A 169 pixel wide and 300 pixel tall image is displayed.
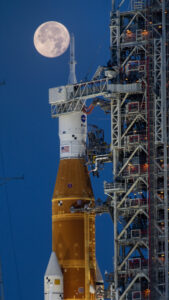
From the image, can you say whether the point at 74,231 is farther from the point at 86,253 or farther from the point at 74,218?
the point at 86,253

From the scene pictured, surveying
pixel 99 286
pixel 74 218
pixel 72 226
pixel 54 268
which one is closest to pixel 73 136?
pixel 74 218

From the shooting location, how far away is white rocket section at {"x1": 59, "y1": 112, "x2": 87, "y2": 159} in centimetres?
11712

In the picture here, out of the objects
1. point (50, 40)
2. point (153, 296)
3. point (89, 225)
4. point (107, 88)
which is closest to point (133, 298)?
point (153, 296)

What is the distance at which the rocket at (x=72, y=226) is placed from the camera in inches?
4491

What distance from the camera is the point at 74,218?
115438 mm

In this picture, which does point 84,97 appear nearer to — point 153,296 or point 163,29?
point 163,29

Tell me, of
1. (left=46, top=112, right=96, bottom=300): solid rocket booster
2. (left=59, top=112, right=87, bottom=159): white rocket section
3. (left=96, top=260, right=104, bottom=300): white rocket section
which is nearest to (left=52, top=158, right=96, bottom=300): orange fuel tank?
(left=46, top=112, right=96, bottom=300): solid rocket booster

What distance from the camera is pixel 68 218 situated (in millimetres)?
115500

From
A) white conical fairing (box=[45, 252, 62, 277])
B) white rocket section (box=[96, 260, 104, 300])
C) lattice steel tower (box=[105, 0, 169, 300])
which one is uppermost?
lattice steel tower (box=[105, 0, 169, 300])

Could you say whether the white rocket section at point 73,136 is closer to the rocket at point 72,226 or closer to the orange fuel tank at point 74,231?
the rocket at point 72,226

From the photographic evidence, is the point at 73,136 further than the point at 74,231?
Yes

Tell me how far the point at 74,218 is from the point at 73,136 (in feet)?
23.9

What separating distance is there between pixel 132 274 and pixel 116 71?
Result: 1747cm

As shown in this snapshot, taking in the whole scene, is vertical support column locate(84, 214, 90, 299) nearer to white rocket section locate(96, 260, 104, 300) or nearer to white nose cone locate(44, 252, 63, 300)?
white rocket section locate(96, 260, 104, 300)
